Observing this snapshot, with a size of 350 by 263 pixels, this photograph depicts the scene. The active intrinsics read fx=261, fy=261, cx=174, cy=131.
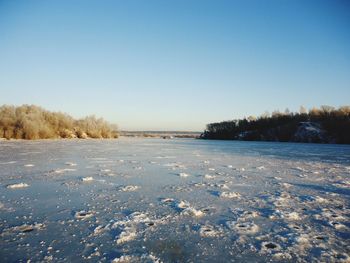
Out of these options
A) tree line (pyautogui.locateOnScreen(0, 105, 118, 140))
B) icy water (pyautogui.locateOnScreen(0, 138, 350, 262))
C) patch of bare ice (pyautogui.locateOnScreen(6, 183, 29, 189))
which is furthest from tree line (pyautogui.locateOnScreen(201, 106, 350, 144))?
patch of bare ice (pyautogui.locateOnScreen(6, 183, 29, 189))

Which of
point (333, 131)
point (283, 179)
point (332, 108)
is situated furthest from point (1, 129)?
A: point (332, 108)

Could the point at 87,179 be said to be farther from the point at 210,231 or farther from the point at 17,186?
the point at 210,231

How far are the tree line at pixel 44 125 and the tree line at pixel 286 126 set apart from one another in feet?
74.8

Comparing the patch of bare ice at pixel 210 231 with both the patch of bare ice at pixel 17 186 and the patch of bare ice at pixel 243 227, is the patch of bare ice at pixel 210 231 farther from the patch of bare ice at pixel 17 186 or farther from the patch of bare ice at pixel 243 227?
the patch of bare ice at pixel 17 186

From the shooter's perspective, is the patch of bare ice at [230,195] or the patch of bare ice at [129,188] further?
the patch of bare ice at [129,188]

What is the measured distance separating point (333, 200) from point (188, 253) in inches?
111

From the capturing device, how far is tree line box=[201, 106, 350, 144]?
34.4m

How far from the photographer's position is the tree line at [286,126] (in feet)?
113

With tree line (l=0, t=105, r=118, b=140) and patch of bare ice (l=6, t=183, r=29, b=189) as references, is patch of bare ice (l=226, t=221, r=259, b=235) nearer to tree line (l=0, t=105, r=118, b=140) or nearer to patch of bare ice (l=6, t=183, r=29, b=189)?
patch of bare ice (l=6, t=183, r=29, b=189)

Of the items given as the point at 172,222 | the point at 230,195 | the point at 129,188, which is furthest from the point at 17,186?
the point at 230,195

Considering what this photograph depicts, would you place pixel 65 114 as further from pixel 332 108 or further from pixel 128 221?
pixel 332 108

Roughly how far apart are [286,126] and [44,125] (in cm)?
3409

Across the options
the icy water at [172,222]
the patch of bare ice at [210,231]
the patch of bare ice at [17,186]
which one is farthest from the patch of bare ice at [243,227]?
the patch of bare ice at [17,186]

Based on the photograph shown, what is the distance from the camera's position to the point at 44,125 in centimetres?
3000
